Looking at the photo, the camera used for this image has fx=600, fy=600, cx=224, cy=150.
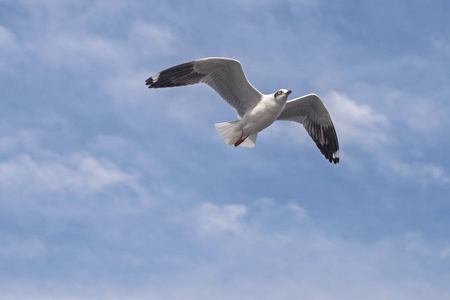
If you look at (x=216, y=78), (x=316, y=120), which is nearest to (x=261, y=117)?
(x=216, y=78)

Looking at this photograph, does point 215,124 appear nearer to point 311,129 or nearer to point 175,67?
point 175,67

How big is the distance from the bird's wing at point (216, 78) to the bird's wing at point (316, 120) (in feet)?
5.47

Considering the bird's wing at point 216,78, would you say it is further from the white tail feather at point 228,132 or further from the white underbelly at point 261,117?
the white tail feather at point 228,132

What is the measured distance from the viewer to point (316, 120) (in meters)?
18.6

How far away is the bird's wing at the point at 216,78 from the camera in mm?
16250

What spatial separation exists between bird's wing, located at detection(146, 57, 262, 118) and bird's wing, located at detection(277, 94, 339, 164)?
65.6 inches

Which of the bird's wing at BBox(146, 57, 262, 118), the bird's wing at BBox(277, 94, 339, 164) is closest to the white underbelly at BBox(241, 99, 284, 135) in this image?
the bird's wing at BBox(146, 57, 262, 118)

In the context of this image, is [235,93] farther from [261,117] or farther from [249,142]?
[249,142]

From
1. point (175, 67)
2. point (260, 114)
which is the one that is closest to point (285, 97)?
point (260, 114)

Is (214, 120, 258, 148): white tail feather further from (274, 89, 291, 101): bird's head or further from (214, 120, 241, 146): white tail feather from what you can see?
(274, 89, 291, 101): bird's head

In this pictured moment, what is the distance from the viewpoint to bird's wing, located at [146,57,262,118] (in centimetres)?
1625

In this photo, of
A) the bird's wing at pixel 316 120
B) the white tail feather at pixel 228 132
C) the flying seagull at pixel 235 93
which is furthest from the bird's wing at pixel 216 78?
the bird's wing at pixel 316 120

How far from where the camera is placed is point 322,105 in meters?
18.2

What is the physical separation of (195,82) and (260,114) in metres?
2.04
